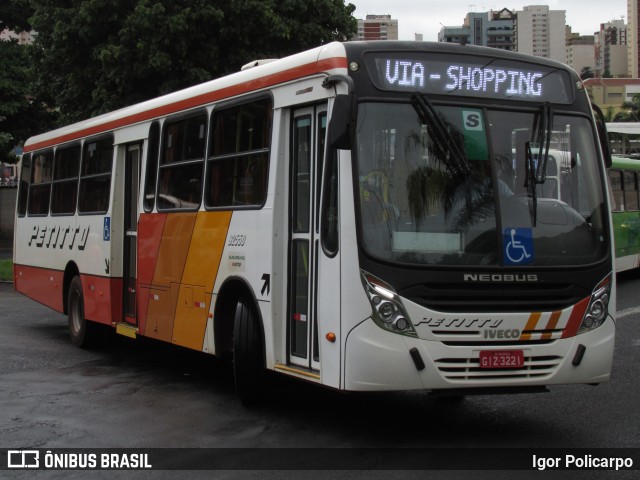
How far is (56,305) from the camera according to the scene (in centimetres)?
1412

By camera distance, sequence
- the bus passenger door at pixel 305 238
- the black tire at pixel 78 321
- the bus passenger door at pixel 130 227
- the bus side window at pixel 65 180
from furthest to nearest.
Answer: the bus side window at pixel 65 180, the black tire at pixel 78 321, the bus passenger door at pixel 130 227, the bus passenger door at pixel 305 238

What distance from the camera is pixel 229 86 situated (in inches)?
361

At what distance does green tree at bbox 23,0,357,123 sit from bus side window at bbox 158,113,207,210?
12.8 m

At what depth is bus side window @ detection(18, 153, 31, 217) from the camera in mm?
15820

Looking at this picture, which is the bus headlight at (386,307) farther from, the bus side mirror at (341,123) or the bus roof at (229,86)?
the bus roof at (229,86)

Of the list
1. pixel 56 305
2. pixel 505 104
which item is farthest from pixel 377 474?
pixel 56 305

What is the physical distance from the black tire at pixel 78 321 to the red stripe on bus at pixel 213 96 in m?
2.15

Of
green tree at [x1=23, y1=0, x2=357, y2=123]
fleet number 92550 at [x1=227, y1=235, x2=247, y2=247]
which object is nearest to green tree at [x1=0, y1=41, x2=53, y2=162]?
green tree at [x1=23, y1=0, x2=357, y2=123]

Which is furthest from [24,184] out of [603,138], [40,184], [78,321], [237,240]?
[603,138]

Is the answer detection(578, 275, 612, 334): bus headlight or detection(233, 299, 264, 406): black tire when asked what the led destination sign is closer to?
detection(578, 275, 612, 334): bus headlight

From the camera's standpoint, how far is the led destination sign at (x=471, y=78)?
729 centimetres

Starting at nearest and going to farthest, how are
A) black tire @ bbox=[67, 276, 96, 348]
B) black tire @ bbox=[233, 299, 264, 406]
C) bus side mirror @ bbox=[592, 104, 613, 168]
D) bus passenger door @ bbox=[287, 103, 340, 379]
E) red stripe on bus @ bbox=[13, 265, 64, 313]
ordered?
bus passenger door @ bbox=[287, 103, 340, 379] < bus side mirror @ bbox=[592, 104, 613, 168] < black tire @ bbox=[233, 299, 264, 406] < black tire @ bbox=[67, 276, 96, 348] < red stripe on bus @ bbox=[13, 265, 64, 313]

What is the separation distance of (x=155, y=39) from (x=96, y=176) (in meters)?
11.0

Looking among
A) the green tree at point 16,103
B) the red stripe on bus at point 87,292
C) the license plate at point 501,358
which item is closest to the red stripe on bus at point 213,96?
the red stripe on bus at point 87,292
